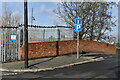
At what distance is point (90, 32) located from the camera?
69.2 feet

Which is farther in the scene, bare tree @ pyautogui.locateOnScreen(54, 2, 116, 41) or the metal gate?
bare tree @ pyautogui.locateOnScreen(54, 2, 116, 41)

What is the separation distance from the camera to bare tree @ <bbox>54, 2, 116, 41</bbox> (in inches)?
777

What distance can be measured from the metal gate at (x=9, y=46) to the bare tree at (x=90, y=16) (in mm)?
9800

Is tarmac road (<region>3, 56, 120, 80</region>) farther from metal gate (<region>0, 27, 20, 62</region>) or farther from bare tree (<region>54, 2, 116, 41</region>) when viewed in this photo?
bare tree (<region>54, 2, 116, 41</region>)

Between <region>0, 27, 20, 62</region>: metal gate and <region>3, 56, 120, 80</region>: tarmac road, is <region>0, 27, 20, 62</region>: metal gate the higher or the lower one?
the higher one

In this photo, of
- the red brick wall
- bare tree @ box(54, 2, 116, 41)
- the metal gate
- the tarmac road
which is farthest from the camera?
bare tree @ box(54, 2, 116, 41)

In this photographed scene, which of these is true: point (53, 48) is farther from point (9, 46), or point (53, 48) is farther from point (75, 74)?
point (75, 74)

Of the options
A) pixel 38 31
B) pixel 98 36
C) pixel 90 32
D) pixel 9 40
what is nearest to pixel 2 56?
pixel 9 40

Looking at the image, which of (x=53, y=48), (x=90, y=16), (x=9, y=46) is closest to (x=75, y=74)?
(x=9, y=46)

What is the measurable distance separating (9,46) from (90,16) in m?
11.9

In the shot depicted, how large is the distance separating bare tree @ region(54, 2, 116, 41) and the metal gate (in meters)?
9.80

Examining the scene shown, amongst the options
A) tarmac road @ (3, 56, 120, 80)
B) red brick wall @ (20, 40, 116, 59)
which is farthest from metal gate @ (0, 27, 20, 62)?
tarmac road @ (3, 56, 120, 80)

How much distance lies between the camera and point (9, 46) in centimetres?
Answer: 1158

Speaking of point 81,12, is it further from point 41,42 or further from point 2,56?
point 2,56
